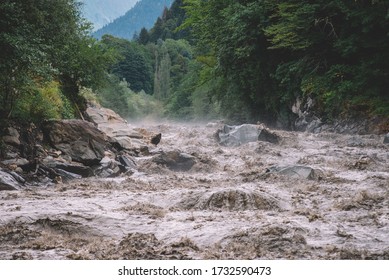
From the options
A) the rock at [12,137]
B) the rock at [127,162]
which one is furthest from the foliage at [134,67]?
the rock at [12,137]

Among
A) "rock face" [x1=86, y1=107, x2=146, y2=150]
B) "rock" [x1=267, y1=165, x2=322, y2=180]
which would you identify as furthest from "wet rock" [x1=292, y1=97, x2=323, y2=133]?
"rock" [x1=267, y1=165, x2=322, y2=180]

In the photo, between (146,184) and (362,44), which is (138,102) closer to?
(362,44)

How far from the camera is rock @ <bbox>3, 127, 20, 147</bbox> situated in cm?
1212

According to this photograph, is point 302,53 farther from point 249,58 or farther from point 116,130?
point 116,130

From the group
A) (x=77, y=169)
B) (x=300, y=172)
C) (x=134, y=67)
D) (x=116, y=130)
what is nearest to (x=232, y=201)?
(x=300, y=172)

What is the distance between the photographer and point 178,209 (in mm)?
8172

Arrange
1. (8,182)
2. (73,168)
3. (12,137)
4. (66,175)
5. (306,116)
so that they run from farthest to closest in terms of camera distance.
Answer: (306,116) → (12,137) → (73,168) → (66,175) → (8,182)

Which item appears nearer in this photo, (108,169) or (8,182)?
(8,182)

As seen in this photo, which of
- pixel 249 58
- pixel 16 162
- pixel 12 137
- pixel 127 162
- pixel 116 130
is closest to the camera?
pixel 16 162

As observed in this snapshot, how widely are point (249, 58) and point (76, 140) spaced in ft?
49.0

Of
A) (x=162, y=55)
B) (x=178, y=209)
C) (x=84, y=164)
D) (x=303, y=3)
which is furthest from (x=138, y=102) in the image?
(x=178, y=209)

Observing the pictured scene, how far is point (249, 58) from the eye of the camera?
85.9 ft

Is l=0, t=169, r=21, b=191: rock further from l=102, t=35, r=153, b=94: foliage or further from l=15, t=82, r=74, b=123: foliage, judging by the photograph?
l=102, t=35, r=153, b=94: foliage
